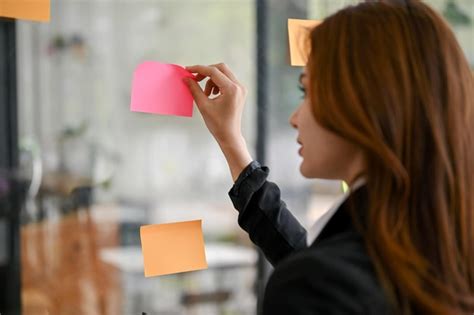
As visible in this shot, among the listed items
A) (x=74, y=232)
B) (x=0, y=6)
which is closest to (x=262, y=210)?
(x=0, y=6)

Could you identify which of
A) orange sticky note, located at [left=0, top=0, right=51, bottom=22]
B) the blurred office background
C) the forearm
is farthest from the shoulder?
the blurred office background

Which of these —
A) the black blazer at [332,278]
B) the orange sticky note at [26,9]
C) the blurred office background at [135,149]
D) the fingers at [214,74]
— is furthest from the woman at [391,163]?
the blurred office background at [135,149]

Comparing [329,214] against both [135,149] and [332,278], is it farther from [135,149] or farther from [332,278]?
[135,149]

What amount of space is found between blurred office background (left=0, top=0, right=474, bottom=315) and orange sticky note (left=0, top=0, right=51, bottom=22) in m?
1.52

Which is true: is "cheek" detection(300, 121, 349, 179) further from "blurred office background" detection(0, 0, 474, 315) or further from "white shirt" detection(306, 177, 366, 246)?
"blurred office background" detection(0, 0, 474, 315)

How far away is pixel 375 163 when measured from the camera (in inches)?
24.6

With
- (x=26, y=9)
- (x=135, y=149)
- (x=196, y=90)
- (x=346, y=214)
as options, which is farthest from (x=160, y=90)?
(x=135, y=149)

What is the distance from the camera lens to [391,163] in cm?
60

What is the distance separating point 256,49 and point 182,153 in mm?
576

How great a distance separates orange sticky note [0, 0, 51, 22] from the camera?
79 cm

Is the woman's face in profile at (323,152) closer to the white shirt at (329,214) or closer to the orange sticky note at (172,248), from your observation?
the white shirt at (329,214)

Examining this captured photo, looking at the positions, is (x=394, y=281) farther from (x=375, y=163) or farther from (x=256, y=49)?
(x=256, y=49)

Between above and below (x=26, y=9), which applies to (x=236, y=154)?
below

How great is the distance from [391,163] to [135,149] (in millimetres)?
2143
